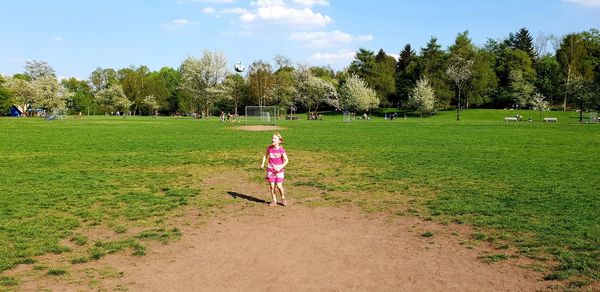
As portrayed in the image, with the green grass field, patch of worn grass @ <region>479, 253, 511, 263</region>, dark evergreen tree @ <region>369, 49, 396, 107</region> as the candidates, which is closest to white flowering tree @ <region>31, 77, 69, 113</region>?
dark evergreen tree @ <region>369, 49, 396, 107</region>

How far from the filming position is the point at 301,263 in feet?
23.9

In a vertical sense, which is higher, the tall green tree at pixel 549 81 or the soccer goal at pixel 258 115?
the tall green tree at pixel 549 81

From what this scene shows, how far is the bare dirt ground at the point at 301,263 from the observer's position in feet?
20.9

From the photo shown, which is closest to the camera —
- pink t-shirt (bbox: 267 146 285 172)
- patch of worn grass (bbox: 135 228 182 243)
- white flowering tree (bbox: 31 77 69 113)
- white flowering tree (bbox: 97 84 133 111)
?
patch of worn grass (bbox: 135 228 182 243)

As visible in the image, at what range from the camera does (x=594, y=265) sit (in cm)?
686

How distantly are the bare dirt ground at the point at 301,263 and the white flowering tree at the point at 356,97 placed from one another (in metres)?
88.0

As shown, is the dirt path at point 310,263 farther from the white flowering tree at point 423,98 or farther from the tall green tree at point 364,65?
the tall green tree at point 364,65

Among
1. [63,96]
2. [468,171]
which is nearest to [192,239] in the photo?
[468,171]

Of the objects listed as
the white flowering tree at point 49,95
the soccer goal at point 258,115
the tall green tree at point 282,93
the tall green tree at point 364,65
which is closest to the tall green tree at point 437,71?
the tall green tree at point 364,65

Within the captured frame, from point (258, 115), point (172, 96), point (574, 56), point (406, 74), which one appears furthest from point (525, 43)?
point (172, 96)

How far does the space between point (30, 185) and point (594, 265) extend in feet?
51.1

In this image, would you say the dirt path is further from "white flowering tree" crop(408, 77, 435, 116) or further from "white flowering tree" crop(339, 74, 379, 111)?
"white flowering tree" crop(339, 74, 379, 111)

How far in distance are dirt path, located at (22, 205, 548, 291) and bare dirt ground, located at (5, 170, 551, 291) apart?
2 cm

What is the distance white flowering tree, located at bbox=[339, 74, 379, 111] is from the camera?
96.4m
